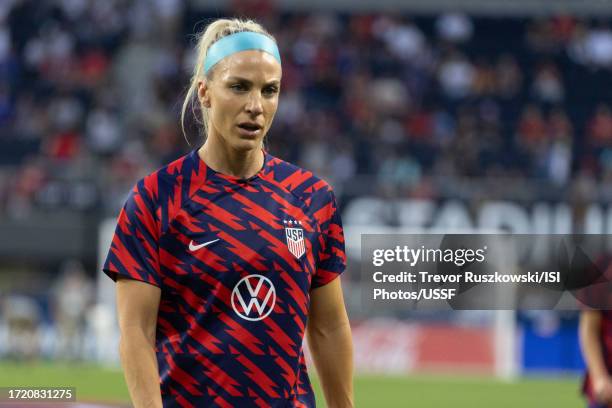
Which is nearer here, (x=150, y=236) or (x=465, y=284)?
(x=150, y=236)

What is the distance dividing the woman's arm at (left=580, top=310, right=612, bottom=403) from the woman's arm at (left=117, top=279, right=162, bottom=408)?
10.4 feet

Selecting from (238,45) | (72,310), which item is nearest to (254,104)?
(238,45)

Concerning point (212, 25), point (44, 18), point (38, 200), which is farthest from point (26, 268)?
point (212, 25)

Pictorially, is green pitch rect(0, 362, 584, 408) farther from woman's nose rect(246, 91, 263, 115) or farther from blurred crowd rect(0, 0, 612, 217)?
Result: woman's nose rect(246, 91, 263, 115)

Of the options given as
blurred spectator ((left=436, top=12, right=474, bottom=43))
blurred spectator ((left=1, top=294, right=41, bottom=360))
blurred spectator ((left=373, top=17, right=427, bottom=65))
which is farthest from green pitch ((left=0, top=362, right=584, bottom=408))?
blurred spectator ((left=436, top=12, right=474, bottom=43))

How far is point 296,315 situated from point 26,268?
21.0 metres

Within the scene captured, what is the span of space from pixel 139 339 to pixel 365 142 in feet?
62.9

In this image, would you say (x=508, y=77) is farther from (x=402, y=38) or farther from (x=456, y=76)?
(x=402, y=38)

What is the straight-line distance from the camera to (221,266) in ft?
10.8

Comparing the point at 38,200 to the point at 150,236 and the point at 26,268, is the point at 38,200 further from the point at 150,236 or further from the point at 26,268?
the point at 150,236

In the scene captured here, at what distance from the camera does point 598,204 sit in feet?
67.6

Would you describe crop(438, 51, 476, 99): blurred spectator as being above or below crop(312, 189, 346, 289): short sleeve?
above

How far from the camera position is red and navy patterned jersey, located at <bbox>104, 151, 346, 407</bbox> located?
330 centimetres

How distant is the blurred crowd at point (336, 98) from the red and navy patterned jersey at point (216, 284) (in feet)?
57.9
